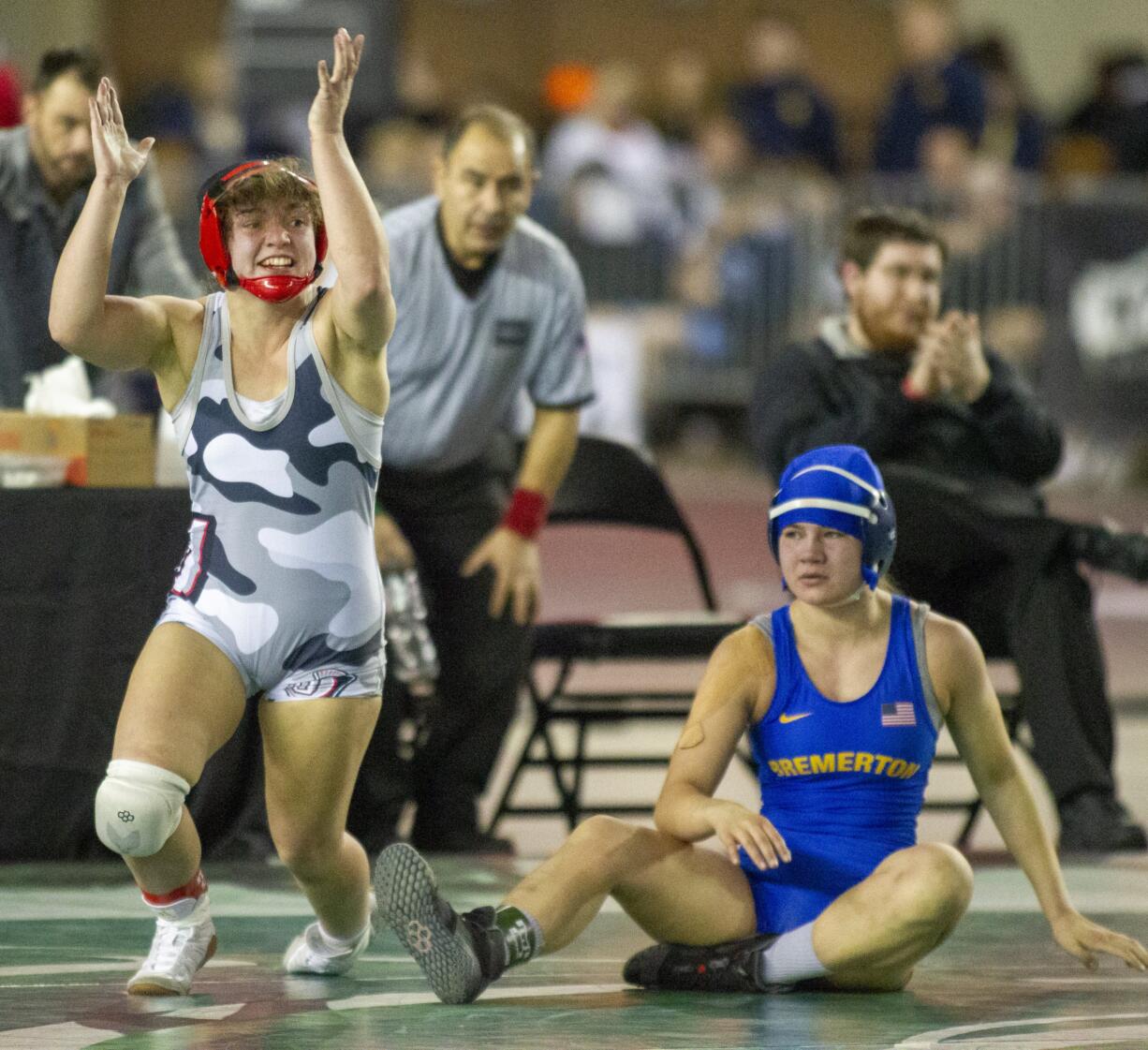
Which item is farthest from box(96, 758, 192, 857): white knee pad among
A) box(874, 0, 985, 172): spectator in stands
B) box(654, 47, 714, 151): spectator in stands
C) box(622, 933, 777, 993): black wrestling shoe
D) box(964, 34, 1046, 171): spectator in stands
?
box(654, 47, 714, 151): spectator in stands

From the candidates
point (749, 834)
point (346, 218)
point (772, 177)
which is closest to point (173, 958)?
point (749, 834)

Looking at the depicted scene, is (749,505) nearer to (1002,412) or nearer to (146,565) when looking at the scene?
(1002,412)

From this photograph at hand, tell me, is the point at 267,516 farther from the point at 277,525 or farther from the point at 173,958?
the point at 173,958

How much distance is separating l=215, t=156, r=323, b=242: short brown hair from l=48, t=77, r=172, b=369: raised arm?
19 centimetres

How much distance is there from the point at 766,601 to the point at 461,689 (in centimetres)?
401

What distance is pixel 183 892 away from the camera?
4.44 meters

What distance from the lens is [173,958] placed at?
14.5 ft

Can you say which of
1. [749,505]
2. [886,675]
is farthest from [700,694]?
[749,505]

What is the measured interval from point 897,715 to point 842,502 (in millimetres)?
429

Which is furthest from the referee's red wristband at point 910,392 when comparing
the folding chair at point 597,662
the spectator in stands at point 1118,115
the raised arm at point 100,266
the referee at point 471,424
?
the spectator in stands at point 1118,115

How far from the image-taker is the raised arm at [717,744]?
427 centimetres

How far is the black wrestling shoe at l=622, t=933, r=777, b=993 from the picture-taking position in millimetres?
4496

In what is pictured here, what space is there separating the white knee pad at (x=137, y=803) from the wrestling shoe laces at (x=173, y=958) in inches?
12.5

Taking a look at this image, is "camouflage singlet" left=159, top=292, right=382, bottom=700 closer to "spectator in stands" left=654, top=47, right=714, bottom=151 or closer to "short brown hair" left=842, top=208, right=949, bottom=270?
"short brown hair" left=842, top=208, right=949, bottom=270
